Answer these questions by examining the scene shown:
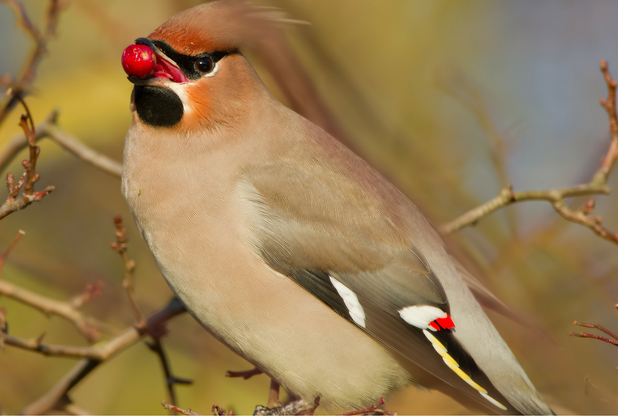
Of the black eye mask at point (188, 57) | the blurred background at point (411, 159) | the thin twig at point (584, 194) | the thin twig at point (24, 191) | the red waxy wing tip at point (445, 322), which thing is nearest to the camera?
the thin twig at point (24, 191)

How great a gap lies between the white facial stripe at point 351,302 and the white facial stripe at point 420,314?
178 millimetres

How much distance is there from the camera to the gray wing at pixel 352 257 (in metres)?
2.77

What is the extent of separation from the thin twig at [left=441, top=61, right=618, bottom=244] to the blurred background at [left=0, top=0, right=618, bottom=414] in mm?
184

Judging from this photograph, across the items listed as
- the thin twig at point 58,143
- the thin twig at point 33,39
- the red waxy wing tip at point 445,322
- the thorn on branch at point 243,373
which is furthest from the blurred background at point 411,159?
the thorn on branch at point 243,373

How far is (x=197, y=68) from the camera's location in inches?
112

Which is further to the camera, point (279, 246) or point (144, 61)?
point (279, 246)

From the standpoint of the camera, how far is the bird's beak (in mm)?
2681

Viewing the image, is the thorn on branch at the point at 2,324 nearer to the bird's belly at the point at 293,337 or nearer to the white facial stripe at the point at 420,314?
the bird's belly at the point at 293,337

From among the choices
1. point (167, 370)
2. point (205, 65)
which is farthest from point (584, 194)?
point (167, 370)

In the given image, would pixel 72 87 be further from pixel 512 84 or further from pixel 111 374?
pixel 512 84

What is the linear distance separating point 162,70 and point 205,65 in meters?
0.18

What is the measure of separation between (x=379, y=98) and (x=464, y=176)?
3.93 ft

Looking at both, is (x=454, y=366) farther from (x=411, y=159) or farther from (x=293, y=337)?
(x=411, y=159)

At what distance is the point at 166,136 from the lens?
2.89m
